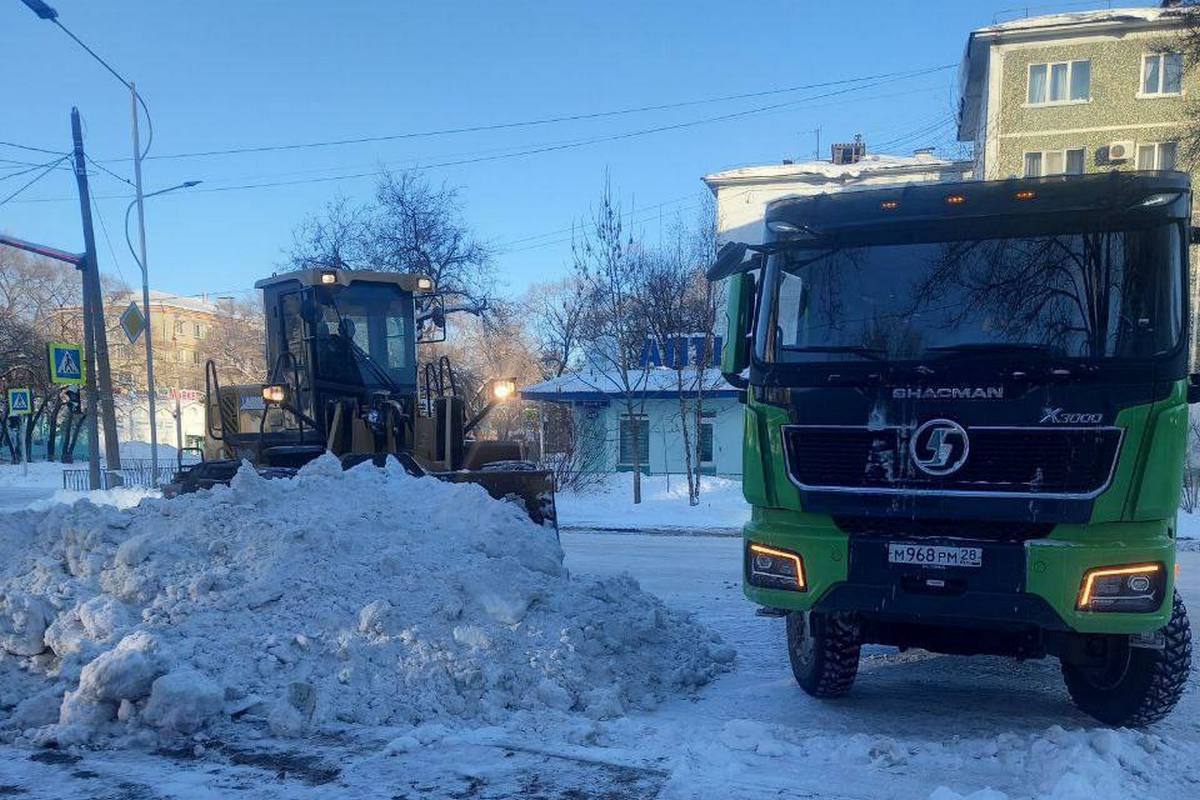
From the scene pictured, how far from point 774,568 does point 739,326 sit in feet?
4.68

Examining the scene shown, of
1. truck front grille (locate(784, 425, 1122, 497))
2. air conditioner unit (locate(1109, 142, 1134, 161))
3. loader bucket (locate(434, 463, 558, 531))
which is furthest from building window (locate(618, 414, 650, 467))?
truck front grille (locate(784, 425, 1122, 497))

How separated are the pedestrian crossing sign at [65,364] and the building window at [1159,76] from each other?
3218 centimetres

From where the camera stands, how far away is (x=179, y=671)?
491 centimetres

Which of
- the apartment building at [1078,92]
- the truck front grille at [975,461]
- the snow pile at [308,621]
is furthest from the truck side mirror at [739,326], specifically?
the apartment building at [1078,92]

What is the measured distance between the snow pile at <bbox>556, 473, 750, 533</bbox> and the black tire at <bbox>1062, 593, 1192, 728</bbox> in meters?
9.19

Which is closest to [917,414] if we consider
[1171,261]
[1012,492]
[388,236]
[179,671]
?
[1012,492]

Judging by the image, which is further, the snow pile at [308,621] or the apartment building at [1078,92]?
the apartment building at [1078,92]

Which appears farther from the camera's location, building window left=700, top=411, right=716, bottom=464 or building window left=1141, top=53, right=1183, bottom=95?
building window left=1141, top=53, right=1183, bottom=95

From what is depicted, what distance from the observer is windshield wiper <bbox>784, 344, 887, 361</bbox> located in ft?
15.8

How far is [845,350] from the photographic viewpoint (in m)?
4.88

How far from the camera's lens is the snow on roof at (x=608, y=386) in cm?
2338

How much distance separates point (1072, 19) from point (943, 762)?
3186cm

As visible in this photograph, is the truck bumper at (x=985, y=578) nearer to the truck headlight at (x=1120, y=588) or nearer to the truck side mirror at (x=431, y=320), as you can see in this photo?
the truck headlight at (x=1120, y=588)

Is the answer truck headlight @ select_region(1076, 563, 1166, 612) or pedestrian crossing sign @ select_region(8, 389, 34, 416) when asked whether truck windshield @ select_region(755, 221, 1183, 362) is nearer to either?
truck headlight @ select_region(1076, 563, 1166, 612)
